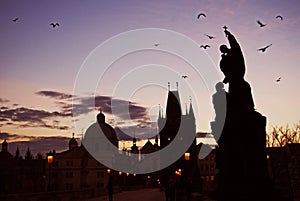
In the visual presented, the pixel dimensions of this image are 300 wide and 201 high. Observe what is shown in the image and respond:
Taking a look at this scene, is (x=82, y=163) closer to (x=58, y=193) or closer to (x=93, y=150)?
(x=93, y=150)

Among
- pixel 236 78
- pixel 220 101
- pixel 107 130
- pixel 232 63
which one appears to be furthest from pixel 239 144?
pixel 107 130

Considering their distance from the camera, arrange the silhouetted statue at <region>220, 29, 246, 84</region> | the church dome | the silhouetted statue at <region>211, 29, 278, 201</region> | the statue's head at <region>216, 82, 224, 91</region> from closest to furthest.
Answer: the silhouetted statue at <region>211, 29, 278, 201</region>
the silhouetted statue at <region>220, 29, 246, 84</region>
the statue's head at <region>216, 82, 224, 91</region>
the church dome

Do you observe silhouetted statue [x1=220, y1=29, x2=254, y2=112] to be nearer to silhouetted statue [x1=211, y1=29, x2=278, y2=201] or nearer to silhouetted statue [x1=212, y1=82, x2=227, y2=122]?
silhouetted statue [x1=211, y1=29, x2=278, y2=201]

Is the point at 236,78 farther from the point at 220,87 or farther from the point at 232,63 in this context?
the point at 220,87

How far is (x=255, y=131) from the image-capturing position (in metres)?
12.9

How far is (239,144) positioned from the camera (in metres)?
12.8

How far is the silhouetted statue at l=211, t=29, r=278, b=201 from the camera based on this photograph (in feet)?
41.4

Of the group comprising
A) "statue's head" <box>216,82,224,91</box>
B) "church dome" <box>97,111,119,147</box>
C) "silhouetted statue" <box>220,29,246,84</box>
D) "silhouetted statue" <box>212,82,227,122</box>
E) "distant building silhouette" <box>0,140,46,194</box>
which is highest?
"church dome" <box>97,111,119,147</box>

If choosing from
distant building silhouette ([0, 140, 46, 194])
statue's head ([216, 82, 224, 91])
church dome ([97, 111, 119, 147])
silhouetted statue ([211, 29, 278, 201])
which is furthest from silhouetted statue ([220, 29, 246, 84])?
church dome ([97, 111, 119, 147])

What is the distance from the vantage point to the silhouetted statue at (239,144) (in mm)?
12617

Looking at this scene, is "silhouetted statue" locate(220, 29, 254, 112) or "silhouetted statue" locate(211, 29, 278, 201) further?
"silhouetted statue" locate(220, 29, 254, 112)

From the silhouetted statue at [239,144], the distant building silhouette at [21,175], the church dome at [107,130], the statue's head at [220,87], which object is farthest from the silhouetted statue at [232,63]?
the church dome at [107,130]

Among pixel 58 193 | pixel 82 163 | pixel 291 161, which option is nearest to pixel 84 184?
pixel 82 163

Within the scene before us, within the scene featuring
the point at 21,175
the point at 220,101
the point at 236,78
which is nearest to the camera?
the point at 236,78
